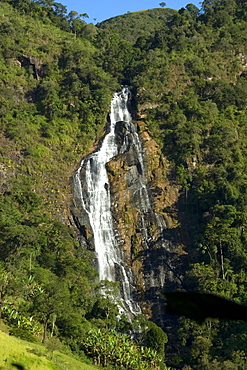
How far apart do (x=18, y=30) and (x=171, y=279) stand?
43987 millimetres

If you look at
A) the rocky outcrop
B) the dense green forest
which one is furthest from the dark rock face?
the dense green forest

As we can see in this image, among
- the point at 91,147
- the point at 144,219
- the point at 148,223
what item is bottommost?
the point at 148,223

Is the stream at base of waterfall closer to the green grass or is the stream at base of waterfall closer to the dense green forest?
the dense green forest

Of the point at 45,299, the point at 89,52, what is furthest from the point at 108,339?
the point at 89,52

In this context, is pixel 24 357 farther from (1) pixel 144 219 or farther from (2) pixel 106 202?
(2) pixel 106 202

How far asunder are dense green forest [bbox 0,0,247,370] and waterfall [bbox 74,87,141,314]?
6.42 feet

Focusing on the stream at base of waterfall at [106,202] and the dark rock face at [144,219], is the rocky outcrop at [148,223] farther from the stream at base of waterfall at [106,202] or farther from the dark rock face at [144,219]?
the stream at base of waterfall at [106,202]

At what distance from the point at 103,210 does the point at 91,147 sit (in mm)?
10276

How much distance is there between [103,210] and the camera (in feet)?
155

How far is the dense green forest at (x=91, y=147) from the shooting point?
3188cm

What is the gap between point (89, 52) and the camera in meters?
68.4

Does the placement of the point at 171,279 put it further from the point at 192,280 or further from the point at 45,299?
the point at 45,299

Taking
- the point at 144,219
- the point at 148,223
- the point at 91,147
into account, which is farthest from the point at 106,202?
the point at 91,147

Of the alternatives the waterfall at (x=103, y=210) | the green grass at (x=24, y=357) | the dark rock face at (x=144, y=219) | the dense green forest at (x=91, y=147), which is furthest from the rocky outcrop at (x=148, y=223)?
the green grass at (x=24, y=357)
